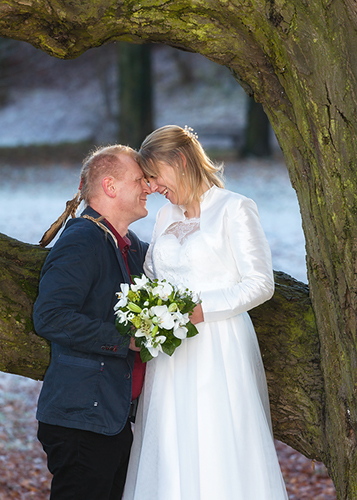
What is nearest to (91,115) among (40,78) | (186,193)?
(40,78)

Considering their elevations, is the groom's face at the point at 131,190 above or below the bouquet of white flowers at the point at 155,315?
above

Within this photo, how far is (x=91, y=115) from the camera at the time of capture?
73.9 ft

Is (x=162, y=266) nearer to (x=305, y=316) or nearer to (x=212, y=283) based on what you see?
(x=212, y=283)

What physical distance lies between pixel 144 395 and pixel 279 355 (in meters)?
0.80

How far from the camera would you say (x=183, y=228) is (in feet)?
10.6

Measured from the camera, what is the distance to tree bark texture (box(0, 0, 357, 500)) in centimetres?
241

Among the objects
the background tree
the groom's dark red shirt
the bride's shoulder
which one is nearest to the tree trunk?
the background tree

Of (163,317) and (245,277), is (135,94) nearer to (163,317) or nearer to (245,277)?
(245,277)

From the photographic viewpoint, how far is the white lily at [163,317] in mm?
2611

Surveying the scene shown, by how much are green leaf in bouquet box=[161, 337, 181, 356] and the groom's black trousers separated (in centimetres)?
59

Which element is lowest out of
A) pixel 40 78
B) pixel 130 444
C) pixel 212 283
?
pixel 130 444

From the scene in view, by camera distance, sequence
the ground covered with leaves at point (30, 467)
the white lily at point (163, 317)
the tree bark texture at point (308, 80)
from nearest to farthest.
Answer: the tree bark texture at point (308, 80), the white lily at point (163, 317), the ground covered with leaves at point (30, 467)

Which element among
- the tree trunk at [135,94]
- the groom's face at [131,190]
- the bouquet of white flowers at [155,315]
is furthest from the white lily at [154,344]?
the tree trunk at [135,94]

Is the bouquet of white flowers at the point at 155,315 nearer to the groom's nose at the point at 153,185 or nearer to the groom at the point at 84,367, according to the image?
the groom at the point at 84,367
